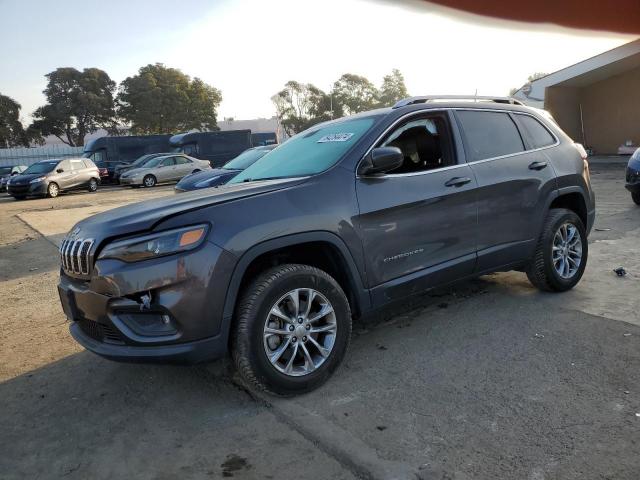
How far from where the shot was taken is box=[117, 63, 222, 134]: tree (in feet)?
174

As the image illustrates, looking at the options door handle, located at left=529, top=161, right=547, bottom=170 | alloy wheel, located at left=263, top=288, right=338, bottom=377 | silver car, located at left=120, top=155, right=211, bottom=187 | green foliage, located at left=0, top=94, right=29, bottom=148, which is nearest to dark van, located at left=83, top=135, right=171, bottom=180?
silver car, located at left=120, top=155, right=211, bottom=187

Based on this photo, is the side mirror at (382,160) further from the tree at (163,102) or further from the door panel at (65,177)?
the tree at (163,102)

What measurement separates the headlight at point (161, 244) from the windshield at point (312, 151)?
3.34 ft

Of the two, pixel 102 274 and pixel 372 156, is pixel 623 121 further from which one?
pixel 102 274

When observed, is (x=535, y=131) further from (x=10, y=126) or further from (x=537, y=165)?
(x=10, y=126)

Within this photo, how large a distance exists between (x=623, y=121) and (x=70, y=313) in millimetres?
25475

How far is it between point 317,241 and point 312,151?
1.01 m

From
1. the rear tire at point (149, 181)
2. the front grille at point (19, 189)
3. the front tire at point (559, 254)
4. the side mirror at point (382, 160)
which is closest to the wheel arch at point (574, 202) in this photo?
the front tire at point (559, 254)

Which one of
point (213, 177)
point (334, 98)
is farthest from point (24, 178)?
point (334, 98)

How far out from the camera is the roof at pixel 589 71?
1991cm

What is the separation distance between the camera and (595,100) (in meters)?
24.1

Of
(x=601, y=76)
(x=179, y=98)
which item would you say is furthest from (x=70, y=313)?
(x=179, y=98)

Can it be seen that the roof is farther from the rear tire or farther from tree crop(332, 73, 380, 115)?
tree crop(332, 73, 380, 115)

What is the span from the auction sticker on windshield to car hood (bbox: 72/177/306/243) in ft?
1.90
